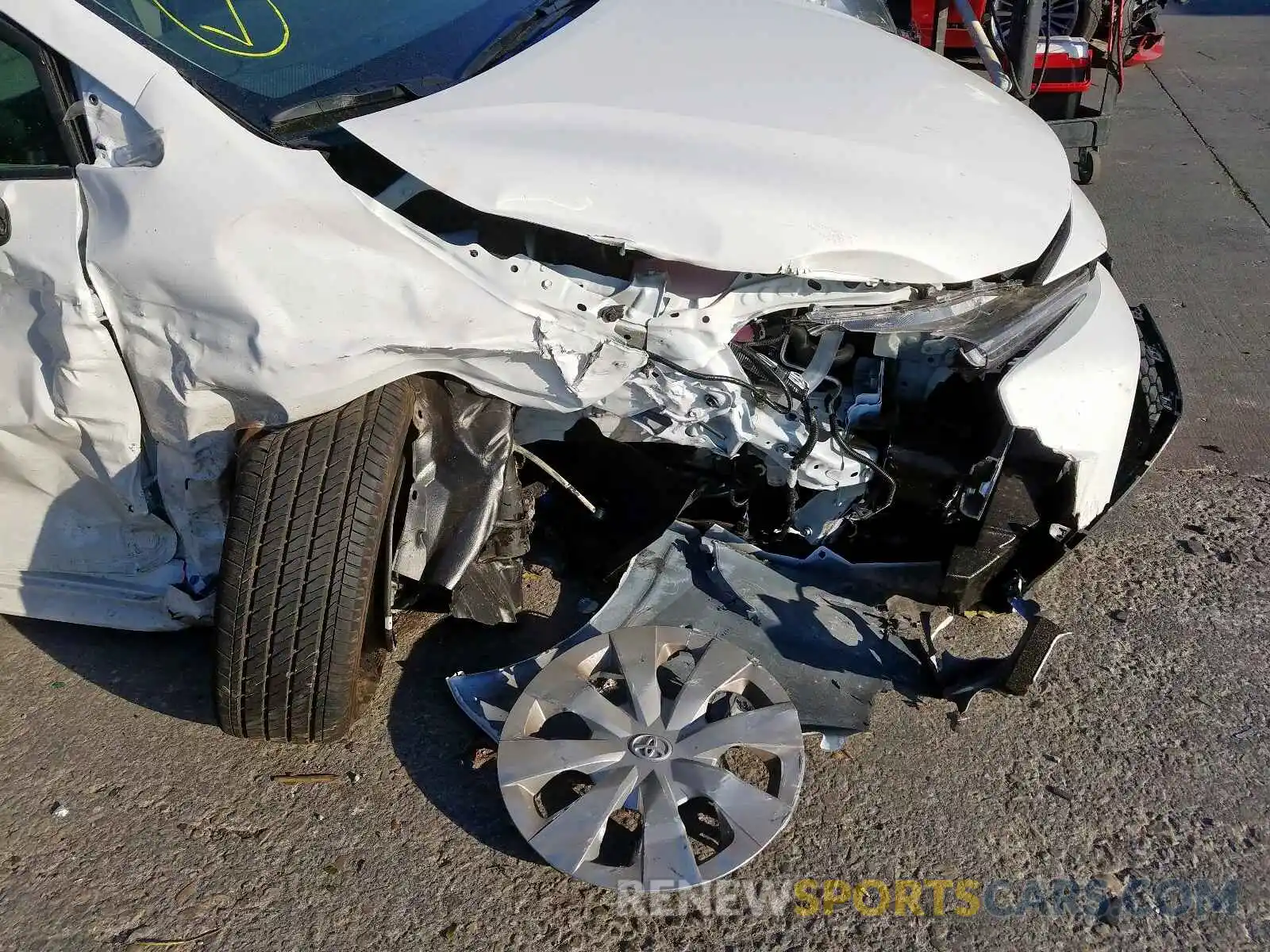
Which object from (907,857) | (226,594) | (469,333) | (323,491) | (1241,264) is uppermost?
(469,333)

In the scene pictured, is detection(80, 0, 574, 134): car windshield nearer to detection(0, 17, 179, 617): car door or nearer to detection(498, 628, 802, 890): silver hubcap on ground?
detection(0, 17, 179, 617): car door

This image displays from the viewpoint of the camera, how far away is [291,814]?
2.37 metres

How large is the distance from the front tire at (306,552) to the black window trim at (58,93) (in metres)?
0.70

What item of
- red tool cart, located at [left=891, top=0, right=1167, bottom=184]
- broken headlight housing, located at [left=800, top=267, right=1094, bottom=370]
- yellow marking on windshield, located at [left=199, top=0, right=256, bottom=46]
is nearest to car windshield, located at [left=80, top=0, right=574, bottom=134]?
yellow marking on windshield, located at [left=199, top=0, right=256, bottom=46]

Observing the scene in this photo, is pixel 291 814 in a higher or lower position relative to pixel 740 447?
lower

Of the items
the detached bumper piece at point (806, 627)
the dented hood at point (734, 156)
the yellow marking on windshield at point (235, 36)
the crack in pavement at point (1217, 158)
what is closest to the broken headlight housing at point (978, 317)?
the dented hood at point (734, 156)

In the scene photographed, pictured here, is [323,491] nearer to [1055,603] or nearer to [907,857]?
[907,857]

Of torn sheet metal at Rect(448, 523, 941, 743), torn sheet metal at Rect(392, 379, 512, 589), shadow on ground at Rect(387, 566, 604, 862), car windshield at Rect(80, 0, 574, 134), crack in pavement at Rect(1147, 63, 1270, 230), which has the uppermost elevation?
car windshield at Rect(80, 0, 574, 134)

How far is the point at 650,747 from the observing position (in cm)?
225

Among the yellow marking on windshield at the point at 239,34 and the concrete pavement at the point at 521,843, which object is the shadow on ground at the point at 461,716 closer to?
the concrete pavement at the point at 521,843

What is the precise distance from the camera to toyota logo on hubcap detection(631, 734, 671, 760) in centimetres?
224

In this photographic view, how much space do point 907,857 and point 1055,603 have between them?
100 centimetres

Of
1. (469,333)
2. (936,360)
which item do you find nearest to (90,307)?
(469,333)

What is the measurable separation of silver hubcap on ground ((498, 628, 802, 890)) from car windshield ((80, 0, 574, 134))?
4.87 feet
